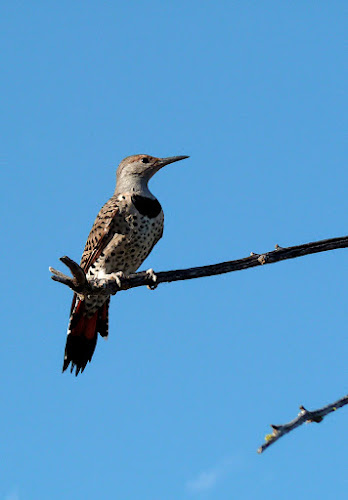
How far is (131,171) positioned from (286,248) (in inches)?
145

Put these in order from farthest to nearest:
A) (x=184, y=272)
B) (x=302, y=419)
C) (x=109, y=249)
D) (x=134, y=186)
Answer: (x=134, y=186)
(x=109, y=249)
(x=184, y=272)
(x=302, y=419)

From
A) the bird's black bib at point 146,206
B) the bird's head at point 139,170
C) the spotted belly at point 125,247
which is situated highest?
the bird's head at point 139,170

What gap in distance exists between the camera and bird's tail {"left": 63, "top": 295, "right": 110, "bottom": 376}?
20.6ft

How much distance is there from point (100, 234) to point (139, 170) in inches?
39.5

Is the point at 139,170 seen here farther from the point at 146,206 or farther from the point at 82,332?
the point at 82,332

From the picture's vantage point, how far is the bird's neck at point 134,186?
662cm

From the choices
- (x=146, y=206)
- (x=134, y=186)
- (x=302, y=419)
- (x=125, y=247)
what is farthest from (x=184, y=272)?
(x=134, y=186)

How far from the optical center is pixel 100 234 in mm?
6266

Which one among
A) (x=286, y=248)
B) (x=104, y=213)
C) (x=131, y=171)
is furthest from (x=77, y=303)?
(x=286, y=248)

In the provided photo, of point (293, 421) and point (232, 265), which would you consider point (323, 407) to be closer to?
point (293, 421)

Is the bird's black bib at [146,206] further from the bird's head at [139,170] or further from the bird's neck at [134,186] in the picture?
the bird's head at [139,170]

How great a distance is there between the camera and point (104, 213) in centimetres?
639

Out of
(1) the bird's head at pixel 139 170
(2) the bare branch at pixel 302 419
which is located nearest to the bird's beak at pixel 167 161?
(1) the bird's head at pixel 139 170

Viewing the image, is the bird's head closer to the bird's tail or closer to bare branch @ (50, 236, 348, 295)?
the bird's tail
